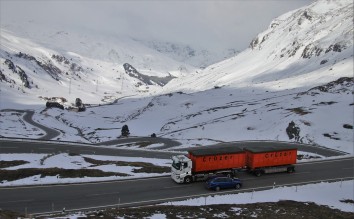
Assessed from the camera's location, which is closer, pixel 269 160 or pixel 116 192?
pixel 116 192

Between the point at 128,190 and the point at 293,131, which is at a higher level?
the point at 293,131

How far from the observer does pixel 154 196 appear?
42062 mm

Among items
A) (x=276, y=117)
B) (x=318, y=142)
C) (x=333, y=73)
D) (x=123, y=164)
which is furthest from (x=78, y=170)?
(x=333, y=73)

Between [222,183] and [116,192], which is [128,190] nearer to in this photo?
[116,192]

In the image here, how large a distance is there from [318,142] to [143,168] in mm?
48922

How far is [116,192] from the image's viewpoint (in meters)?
42.6

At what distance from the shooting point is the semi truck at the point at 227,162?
4631cm

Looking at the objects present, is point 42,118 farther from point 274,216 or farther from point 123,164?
point 274,216

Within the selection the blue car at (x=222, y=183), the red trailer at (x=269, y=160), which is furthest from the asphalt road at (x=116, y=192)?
the red trailer at (x=269, y=160)

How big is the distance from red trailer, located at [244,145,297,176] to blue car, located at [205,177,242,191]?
5983mm

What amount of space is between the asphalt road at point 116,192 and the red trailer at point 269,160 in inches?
35.5

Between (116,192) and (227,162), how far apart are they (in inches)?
572

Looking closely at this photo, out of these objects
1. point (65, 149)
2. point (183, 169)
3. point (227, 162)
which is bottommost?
point (65, 149)

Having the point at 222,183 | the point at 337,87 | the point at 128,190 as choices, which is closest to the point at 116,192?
the point at 128,190
